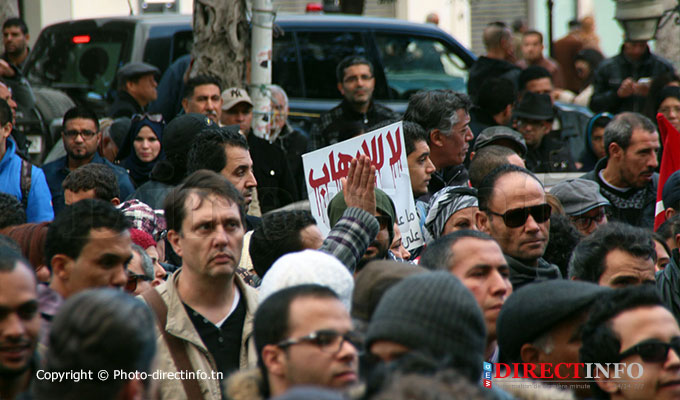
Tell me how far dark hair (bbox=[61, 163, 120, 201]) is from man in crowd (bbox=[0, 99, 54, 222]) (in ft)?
2.34

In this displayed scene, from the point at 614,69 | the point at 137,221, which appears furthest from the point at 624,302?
the point at 614,69

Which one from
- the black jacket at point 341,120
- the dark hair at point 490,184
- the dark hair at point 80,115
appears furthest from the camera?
the black jacket at point 341,120

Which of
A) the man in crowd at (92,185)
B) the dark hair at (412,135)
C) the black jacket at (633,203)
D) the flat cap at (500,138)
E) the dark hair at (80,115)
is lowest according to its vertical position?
the black jacket at (633,203)

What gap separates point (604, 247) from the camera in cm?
493

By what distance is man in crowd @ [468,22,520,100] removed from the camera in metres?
10.4

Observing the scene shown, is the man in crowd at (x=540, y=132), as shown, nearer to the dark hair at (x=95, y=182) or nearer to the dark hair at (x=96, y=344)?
the dark hair at (x=95, y=182)

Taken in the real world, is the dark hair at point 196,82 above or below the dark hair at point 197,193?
above

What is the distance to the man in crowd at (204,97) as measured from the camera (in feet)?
26.6

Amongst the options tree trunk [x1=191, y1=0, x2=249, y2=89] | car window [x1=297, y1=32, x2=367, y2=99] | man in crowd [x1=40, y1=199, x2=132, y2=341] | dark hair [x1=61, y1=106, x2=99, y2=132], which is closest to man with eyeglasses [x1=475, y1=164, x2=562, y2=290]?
man in crowd [x1=40, y1=199, x2=132, y2=341]

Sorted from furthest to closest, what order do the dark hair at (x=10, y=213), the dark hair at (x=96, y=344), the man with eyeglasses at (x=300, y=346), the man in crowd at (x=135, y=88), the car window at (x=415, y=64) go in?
1. the car window at (x=415, y=64)
2. the man in crowd at (x=135, y=88)
3. the dark hair at (x=10, y=213)
4. the man with eyeglasses at (x=300, y=346)
5. the dark hair at (x=96, y=344)

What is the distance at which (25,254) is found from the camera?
16.3ft

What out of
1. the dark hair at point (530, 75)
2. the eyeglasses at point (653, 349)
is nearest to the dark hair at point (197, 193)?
the eyeglasses at point (653, 349)

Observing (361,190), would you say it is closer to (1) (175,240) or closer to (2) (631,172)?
(1) (175,240)

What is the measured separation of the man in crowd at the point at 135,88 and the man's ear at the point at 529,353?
6001 mm
